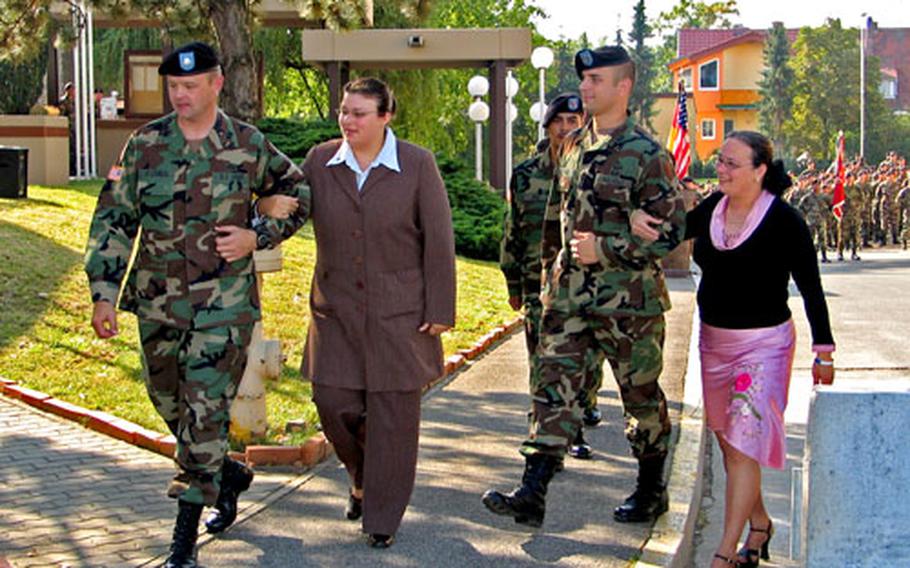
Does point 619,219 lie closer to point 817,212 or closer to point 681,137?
point 681,137

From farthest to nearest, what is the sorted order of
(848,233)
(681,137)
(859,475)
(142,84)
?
(848,233) < (142,84) < (681,137) < (859,475)

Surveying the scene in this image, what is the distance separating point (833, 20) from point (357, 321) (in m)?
74.9

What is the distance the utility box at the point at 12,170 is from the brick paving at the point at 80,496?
34.5 feet

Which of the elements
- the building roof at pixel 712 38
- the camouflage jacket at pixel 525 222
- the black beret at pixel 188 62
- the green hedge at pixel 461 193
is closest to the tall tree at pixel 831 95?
the building roof at pixel 712 38

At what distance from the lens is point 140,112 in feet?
96.8

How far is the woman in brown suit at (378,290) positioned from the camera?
20.1ft

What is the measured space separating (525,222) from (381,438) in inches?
71.6

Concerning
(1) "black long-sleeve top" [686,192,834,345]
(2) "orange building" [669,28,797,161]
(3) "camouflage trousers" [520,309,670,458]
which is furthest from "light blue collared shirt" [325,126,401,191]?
(2) "orange building" [669,28,797,161]

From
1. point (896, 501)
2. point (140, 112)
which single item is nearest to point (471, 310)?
point (896, 501)

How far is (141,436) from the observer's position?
26.5 ft

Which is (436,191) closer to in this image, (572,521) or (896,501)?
(572,521)

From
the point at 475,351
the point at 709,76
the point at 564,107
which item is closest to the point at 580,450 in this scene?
the point at 564,107

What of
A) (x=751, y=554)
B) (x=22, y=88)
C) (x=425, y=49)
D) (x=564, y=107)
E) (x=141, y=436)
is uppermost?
(x=425, y=49)

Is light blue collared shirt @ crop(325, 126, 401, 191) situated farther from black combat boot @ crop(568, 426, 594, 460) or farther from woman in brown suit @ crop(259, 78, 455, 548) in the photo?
black combat boot @ crop(568, 426, 594, 460)
